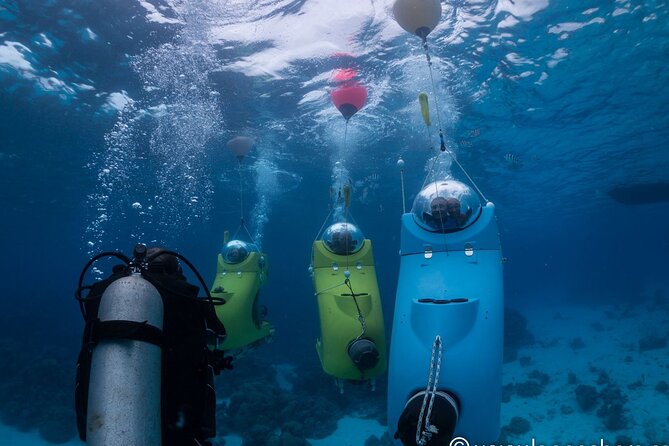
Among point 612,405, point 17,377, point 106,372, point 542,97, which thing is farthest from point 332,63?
point 17,377

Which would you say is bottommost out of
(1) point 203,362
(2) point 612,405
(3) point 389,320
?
(2) point 612,405

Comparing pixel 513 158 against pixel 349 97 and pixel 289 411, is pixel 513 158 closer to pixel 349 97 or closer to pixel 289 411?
pixel 349 97

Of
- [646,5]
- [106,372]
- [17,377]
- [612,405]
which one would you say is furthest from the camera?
[17,377]

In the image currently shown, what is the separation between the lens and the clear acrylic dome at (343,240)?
7.02m

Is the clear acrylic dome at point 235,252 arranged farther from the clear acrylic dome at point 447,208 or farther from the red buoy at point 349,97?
the clear acrylic dome at point 447,208

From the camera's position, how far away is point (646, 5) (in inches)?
418

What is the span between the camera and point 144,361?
2.24 meters

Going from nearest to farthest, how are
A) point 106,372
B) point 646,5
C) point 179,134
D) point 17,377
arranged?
point 106,372, point 646,5, point 17,377, point 179,134

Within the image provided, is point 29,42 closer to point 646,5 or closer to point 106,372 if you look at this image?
point 106,372

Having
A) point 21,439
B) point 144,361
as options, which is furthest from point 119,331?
point 21,439

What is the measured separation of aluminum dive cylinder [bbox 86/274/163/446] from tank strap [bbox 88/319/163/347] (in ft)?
0.07

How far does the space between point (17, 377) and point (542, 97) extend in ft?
88.6

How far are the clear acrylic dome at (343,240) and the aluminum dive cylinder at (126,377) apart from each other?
473 cm

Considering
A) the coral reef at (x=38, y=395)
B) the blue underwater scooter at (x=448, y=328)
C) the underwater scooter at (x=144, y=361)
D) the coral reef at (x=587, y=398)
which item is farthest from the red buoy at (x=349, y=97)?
the coral reef at (x=38, y=395)
